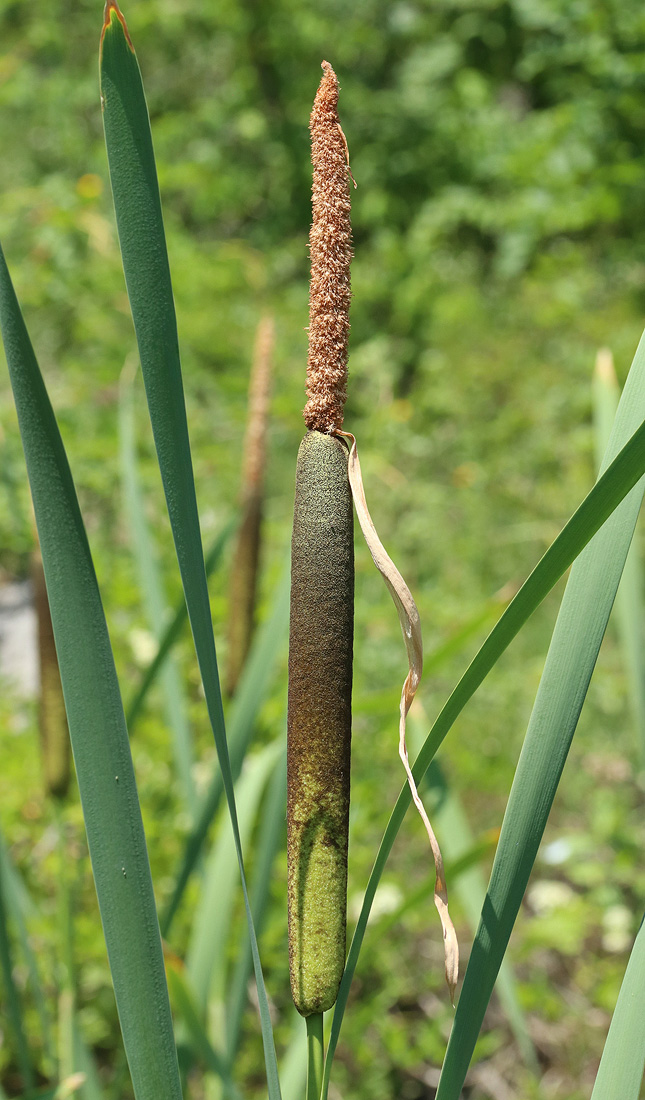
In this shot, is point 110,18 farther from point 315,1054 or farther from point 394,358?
point 394,358

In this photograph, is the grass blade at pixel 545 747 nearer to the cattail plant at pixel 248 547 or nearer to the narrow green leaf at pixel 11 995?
the narrow green leaf at pixel 11 995

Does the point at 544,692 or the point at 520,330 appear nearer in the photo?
the point at 544,692

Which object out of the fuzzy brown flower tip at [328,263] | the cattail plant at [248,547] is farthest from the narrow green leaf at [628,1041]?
the cattail plant at [248,547]

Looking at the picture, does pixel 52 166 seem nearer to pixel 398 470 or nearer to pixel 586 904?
pixel 398 470

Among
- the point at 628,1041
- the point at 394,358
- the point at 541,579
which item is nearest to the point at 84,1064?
the point at 628,1041

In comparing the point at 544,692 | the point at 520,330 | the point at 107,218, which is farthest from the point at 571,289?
the point at 544,692

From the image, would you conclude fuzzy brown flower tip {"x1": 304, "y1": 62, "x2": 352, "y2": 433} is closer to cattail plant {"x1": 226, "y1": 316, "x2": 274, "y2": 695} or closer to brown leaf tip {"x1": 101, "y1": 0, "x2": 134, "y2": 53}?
brown leaf tip {"x1": 101, "y1": 0, "x2": 134, "y2": 53}
